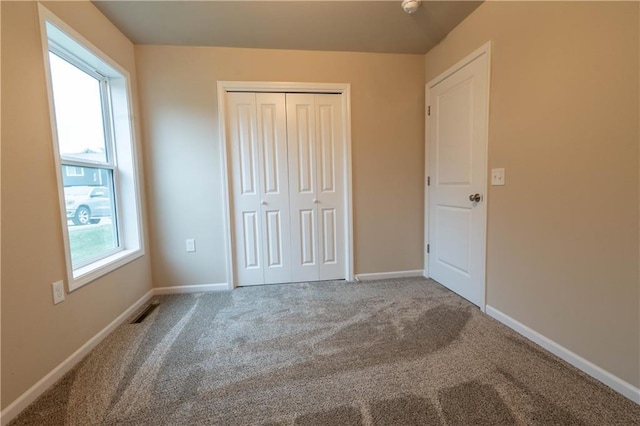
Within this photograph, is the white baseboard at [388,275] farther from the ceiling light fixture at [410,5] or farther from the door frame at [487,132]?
the ceiling light fixture at [410,5]

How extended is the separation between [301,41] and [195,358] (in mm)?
2636

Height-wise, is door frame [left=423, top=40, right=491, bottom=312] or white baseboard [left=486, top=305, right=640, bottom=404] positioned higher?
door frame [left=423, top=40, right=491, bottom=312]

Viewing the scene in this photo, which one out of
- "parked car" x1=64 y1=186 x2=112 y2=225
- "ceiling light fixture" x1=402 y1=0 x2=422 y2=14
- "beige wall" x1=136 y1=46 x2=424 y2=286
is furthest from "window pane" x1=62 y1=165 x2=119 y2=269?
"ceiling light fixture" x1=402 y1=0 x2=422 y2=14

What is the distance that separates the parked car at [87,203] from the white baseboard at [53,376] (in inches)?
30.1

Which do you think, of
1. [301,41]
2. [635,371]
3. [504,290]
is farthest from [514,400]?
[301,41]

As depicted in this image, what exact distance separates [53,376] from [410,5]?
317 centimetres

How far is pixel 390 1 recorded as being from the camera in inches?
76.7

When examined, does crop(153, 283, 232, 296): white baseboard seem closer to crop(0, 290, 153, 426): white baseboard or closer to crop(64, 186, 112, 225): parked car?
crop(0, 290, 153, 426): white baseboard

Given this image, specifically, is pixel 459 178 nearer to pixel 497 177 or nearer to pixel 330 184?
pixel 497 177

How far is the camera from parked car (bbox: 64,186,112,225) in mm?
1742

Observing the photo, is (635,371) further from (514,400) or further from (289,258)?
(289,258)

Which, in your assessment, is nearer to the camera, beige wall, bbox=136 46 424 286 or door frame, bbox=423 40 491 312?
door frame, bbox=423 40 491 312

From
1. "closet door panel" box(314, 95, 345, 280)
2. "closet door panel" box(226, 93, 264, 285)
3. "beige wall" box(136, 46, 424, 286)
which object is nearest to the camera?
"beige wall" box(136, 46, 424, 286)

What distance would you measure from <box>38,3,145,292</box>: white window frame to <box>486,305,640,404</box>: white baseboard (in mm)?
2812
